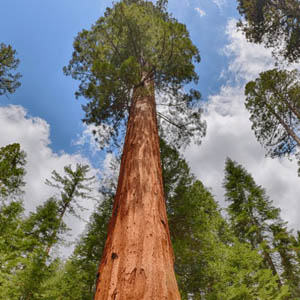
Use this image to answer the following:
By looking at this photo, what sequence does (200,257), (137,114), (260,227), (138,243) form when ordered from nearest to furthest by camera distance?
(138,243), (137,114), (200,257), (260,227)

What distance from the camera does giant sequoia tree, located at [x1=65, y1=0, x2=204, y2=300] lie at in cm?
133

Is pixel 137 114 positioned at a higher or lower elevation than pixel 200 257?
higher

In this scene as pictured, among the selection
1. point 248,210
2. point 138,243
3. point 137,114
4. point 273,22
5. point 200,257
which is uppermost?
point 273,22

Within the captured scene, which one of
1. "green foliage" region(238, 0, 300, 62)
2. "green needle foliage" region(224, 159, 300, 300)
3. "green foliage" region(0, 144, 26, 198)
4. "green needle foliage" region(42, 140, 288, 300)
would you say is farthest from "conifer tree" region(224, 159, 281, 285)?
"green foliage" region(0, 144, 26, 198)

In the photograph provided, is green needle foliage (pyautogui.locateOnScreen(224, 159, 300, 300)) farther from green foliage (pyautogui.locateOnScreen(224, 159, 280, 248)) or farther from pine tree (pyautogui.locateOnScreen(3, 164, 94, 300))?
pine tree (pyautogui.locateOnScreen(3, 164, 94, 300))

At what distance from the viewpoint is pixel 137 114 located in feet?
12.4

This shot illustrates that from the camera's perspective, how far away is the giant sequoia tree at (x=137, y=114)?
1331 millimetres

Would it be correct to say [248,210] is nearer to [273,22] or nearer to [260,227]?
[260,227]

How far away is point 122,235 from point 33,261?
8692 mm

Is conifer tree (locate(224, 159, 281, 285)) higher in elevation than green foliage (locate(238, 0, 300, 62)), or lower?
lower

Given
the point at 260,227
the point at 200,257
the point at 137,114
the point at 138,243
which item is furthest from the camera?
the point at 260,227

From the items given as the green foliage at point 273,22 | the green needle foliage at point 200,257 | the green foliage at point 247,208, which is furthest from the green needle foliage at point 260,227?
the green foliage at point 273,22

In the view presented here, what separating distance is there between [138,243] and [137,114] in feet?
9.00

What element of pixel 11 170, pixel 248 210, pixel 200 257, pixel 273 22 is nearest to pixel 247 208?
pixel 248 210
